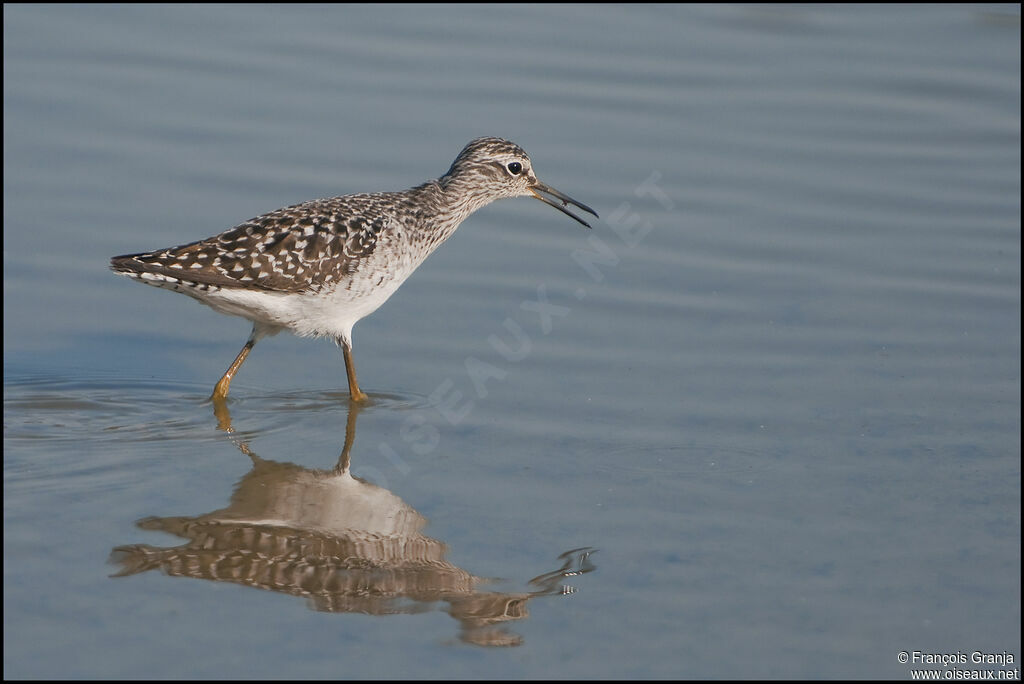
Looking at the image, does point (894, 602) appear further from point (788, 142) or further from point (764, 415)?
point (788, 142)

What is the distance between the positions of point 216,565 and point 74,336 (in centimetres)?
415

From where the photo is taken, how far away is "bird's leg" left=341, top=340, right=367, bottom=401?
9492 mm

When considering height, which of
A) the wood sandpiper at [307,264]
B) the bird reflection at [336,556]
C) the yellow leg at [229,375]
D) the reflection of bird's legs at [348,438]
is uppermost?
the wood sandpiper at [307,264]

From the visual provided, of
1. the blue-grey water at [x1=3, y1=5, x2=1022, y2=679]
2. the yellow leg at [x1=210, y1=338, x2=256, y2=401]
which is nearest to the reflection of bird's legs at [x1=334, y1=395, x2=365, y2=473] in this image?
the blue-grey water at [x1=3, y1=5, x2=1022, y2=679]

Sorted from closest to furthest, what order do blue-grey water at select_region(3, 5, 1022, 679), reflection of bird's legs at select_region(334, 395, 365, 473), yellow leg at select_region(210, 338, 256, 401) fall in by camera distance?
blue-grey water at select_region(3, 5, 1022, 679) < reflection of bird's legs at select_region(334, 395, 365, 473) < yellow leg at select_region(210, 338, 256, 401)

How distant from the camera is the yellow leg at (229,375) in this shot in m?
9.48

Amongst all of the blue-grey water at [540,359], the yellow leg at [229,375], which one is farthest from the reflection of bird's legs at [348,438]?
the yellow leg at [229,375]

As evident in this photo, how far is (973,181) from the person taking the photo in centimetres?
1343

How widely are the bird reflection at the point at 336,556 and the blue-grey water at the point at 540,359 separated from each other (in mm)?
29

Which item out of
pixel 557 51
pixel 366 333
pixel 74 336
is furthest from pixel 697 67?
pixel 74 336

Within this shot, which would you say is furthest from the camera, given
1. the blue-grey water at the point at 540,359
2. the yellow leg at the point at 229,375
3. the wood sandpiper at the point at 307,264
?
the yellow leg at the point at 229,375

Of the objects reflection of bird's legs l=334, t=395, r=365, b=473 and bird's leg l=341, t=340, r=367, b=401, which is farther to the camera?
bird's leg l=341, t=340, r=367, b=401

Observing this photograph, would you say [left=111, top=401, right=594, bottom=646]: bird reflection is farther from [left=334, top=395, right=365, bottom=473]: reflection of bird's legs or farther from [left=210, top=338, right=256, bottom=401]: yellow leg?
[left=210, top=338, right=256, bottom=401]: yellow leg

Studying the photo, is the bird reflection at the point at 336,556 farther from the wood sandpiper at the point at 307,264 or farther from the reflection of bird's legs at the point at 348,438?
the wood sandpiper at the point at 307,264
